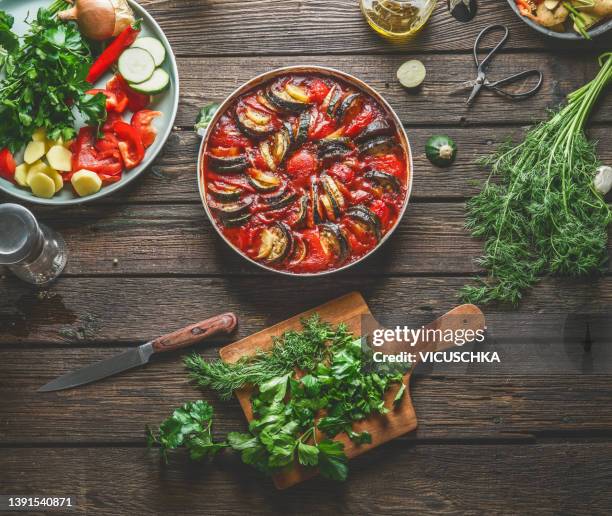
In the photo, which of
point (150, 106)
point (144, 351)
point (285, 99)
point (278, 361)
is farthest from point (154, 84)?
point (278, 361)

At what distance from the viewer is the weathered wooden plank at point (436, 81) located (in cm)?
291

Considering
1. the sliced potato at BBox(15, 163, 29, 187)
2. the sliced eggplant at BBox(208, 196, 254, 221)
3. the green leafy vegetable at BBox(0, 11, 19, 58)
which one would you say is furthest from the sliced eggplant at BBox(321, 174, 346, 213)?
the green leafy vegetable at BBox(0, 11, 19, 58)

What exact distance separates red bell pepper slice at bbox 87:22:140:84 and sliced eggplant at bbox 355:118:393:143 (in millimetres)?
1031

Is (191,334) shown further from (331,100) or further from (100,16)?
(100,16)

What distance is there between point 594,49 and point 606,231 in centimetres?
80

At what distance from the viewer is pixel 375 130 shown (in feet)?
8.87

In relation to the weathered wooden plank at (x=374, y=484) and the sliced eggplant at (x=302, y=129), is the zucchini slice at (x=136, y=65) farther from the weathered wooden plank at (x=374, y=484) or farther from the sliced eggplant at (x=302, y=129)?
the weathered wooden plank at (x=374, y=484)

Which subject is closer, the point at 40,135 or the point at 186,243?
the point at 40,135

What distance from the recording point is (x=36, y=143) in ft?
8.95

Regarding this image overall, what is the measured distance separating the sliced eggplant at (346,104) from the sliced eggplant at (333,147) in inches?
3.5

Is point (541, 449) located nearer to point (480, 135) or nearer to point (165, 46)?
point (480, 135)

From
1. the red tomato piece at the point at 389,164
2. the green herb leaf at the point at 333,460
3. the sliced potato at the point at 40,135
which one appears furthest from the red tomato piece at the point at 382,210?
the sliced potato at the point at 40,135

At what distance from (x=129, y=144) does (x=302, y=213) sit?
786mm

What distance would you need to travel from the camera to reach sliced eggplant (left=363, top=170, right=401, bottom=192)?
2695mm
